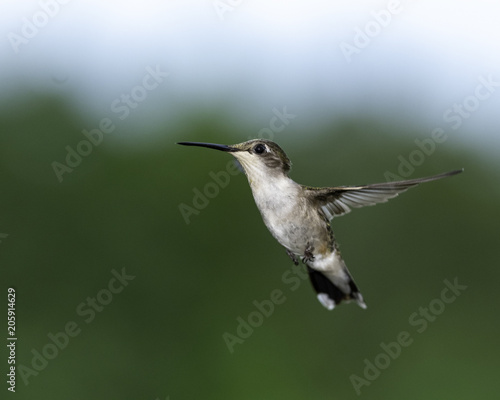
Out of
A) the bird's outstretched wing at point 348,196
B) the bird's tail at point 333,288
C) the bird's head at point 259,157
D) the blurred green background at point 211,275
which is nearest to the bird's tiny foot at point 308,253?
the bird's outstretched wing at point 348,196

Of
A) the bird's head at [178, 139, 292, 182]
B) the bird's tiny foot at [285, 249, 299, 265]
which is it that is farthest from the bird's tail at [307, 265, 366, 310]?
the bird's head at [178, 139, 292, 182]

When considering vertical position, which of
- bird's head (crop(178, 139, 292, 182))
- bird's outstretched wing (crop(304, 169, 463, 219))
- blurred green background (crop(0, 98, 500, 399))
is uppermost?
bird's outstretched wing (crop(304, 169, 463, 219))

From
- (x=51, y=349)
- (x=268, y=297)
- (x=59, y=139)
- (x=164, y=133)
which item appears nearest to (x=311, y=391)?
(x=268, y=297)

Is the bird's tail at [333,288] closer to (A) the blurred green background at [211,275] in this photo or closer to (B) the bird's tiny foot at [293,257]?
(B) the bird's tiny foot at [293,257]

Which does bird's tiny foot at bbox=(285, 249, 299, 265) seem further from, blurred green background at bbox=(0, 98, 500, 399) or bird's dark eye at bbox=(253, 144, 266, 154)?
blurred green background at bbox=(0, 98, 500, 399)

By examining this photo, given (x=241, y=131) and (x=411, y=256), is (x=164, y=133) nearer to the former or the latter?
(x=241, y=131)

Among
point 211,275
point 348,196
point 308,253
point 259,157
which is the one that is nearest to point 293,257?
point 308,253
